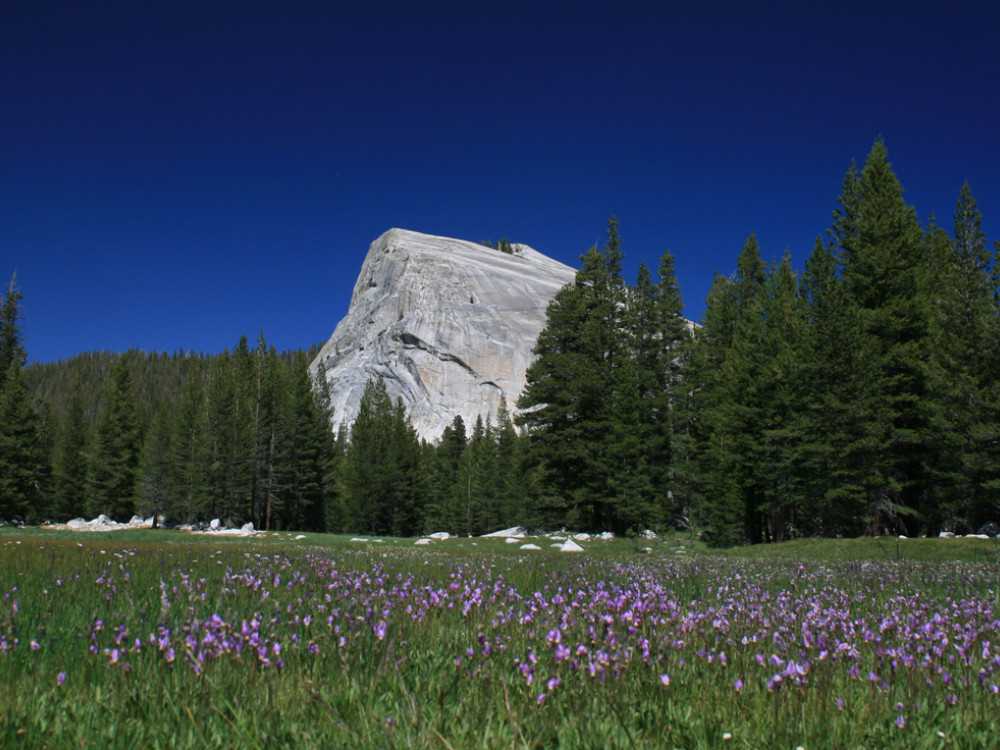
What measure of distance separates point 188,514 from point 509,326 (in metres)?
54.0

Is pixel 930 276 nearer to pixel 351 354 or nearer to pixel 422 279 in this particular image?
pixel 422 279

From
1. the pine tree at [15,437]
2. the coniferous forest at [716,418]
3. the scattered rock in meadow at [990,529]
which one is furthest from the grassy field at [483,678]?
the pine tree at [15,437]

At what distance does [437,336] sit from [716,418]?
60.8m

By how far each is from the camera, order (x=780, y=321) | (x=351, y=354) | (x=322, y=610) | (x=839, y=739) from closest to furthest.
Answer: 1. (x=839, y=739)
2. (x=322, y=610)
3. (x=780, y=321)
4. (x=351, y=354)

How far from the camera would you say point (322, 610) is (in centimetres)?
462

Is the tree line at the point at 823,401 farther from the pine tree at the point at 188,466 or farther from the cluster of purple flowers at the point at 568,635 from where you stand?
the pine tree at the point at 188,466

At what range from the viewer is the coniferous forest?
1019 inches

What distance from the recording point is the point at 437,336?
91.2 metres

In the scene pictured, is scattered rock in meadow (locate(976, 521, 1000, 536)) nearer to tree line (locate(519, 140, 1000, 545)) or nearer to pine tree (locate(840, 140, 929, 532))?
tree line (locate(519, 140, 1000, 545))

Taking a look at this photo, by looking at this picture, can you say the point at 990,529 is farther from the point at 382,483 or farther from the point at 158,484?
the point at 158,484

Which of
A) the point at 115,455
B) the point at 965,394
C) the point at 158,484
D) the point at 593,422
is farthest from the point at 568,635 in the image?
the point at 115,455

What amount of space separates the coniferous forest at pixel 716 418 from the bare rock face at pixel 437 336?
93.8 feet

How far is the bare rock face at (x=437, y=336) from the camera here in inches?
3543

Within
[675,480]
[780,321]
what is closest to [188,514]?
[675,480]
